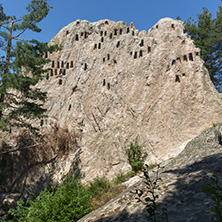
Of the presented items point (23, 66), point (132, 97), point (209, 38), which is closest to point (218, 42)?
point (209, 38)

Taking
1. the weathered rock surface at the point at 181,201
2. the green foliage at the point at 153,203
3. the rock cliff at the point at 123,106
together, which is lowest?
the weathered rock surface at the point at 181,201

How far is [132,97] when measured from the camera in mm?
14742

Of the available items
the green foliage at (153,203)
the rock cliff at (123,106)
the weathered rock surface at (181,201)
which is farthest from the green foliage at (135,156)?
the green foliage at (153,203)

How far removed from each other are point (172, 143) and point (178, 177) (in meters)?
6.71

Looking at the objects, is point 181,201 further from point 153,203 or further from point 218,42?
point 218,42

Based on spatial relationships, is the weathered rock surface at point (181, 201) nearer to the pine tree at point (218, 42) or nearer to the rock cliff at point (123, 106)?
the rock cliff at point (123, 106)

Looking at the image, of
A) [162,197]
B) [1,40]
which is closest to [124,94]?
[1,40]

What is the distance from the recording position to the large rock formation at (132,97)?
11828mm

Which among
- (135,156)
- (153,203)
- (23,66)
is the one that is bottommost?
(135,156)

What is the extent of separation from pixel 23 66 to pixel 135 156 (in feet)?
32.7

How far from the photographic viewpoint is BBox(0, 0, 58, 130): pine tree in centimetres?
1164

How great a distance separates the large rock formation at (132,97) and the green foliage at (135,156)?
64cm

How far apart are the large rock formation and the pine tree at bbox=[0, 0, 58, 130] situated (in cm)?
440

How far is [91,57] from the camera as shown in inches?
795
